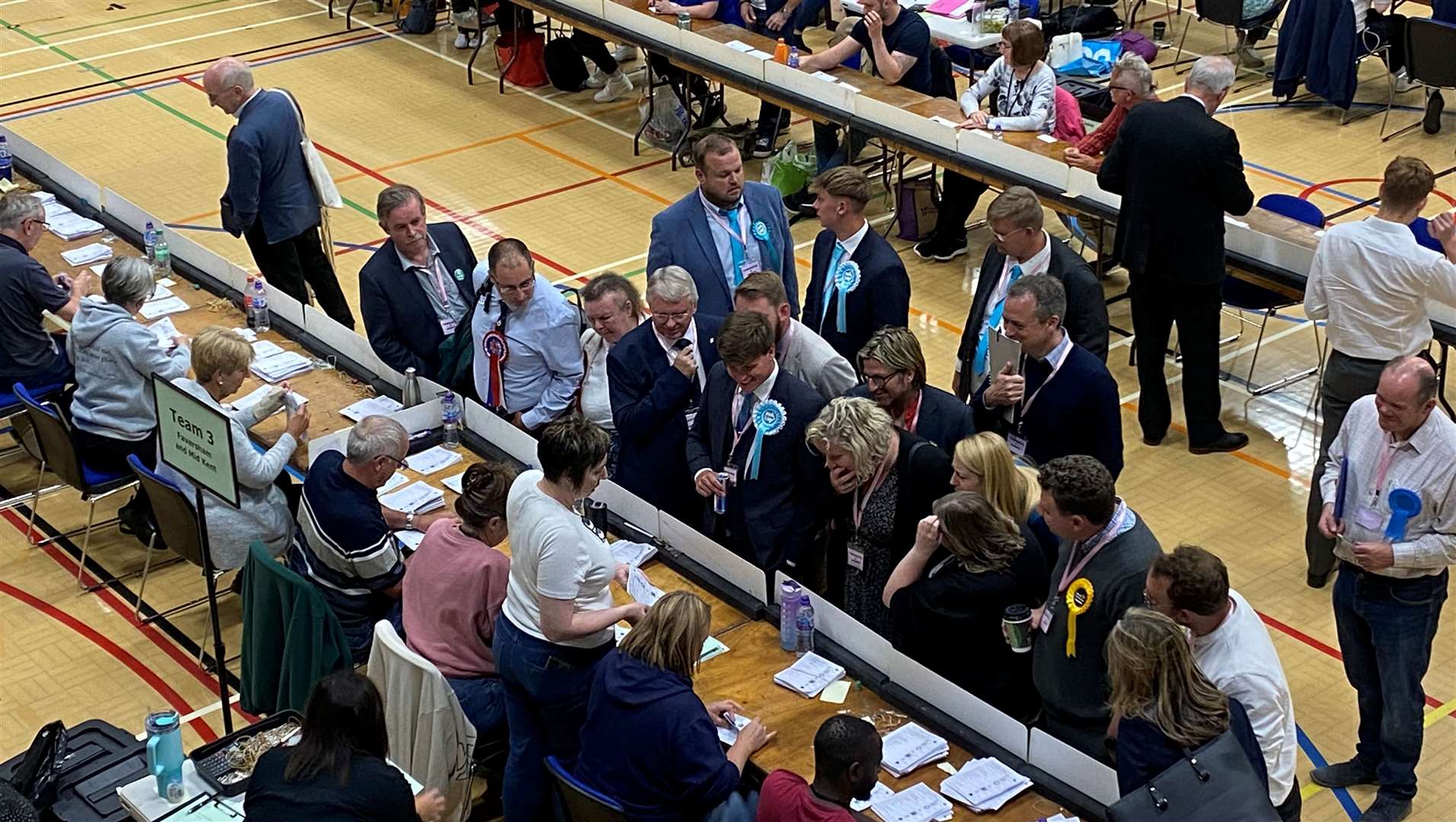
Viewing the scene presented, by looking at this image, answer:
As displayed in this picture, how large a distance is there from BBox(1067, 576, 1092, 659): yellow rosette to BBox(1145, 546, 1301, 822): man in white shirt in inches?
12.0

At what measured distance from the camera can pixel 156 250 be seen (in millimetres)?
8648

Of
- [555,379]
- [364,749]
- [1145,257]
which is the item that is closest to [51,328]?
[555,379]

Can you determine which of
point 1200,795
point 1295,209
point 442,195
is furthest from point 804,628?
point 442,195

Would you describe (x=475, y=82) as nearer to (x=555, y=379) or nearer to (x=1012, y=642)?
(x=555, y=379)

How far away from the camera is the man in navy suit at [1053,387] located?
607 centimetres

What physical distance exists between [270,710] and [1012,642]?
9.08 feet

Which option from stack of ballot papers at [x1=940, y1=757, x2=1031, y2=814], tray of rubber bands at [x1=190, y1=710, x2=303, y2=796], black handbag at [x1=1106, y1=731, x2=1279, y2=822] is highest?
black handbag at [x1=1106, y1=731, x2=1279, y2=822]

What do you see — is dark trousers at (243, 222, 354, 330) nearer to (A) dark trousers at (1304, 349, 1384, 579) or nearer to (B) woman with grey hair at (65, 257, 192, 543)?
(B) woman with grey hair at (65, 257, 192, 543)

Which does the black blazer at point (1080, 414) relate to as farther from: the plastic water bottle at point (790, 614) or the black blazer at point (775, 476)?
the plastic water bottle at point (790, 614)

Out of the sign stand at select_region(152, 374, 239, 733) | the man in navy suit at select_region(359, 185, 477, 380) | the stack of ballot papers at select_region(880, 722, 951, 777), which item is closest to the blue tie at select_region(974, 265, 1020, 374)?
the stack of ballot papers at select_region(880, 722, 951, 777)

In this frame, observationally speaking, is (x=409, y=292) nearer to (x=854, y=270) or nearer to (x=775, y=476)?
(x=854, y=270)

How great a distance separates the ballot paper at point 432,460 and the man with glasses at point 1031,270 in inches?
88.7

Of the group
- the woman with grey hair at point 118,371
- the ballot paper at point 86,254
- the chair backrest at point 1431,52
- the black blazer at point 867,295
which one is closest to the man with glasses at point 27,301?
the ballot paper at point 86,254

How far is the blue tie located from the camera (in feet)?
22.2
